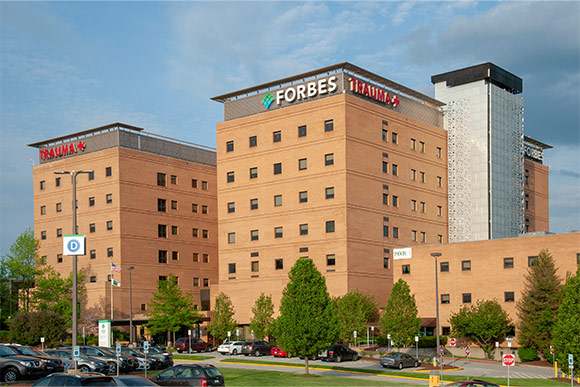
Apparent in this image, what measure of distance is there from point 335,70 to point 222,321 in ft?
106

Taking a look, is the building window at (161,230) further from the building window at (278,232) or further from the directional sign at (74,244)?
the directional sign at (74,244)

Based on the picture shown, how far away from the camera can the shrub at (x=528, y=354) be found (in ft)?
214

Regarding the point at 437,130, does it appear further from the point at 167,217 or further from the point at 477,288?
the point at 167,217

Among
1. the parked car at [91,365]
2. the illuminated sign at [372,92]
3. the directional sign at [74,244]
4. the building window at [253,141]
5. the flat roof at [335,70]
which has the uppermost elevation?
the flat roof at [335,70]

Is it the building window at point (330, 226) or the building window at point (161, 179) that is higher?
the building window at point (161, 179)

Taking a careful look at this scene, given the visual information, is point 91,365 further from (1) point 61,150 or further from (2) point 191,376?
(1) point 61,150

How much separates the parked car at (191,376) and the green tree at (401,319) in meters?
36.1

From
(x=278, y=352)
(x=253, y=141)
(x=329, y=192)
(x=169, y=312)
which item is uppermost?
(x=253, y=141)

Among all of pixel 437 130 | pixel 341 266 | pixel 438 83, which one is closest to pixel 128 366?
pixel 341 266

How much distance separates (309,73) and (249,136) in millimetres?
11241

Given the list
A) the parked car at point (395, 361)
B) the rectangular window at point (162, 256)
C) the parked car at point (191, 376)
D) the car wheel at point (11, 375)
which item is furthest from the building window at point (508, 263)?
the car wheel at point (11, 375)

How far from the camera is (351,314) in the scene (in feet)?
232

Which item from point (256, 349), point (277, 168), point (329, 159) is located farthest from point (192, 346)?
point (329, 159)

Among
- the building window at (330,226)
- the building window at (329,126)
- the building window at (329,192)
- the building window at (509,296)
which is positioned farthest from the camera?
the building window at (329,126)
